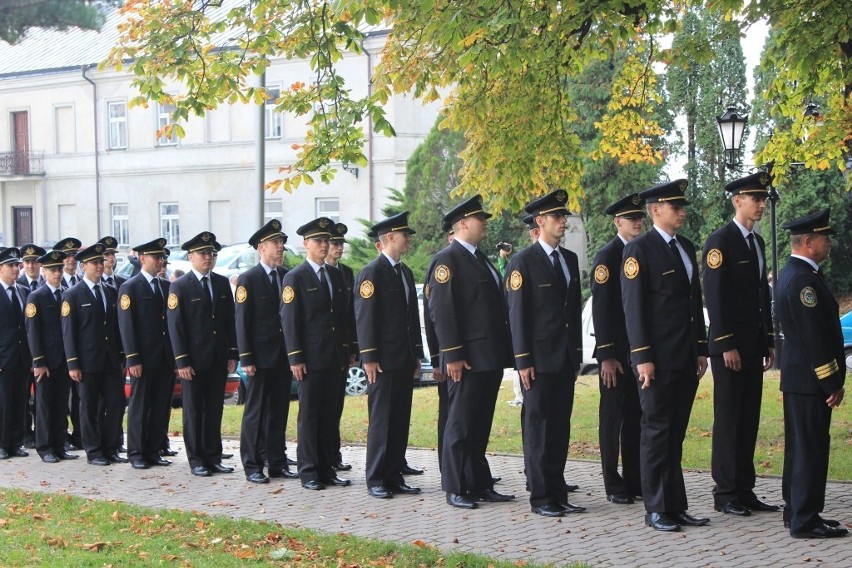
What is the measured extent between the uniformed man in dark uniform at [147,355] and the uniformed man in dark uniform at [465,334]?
375cm

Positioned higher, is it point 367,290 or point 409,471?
point 367,290

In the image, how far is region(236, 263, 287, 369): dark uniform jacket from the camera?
35.1ft

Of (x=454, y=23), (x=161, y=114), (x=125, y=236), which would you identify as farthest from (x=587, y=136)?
(x=454, y=23)

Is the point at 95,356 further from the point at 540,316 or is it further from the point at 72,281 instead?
the point at 540,316

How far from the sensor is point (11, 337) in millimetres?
12805

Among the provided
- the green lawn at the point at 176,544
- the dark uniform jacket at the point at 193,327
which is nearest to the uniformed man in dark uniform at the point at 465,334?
the green lawn at the point at 176,544

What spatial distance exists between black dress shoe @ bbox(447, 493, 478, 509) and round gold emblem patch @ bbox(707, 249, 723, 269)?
2533 mm

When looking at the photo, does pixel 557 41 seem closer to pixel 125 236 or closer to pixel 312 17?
pixel 312 17

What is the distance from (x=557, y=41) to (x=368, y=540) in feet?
19.7

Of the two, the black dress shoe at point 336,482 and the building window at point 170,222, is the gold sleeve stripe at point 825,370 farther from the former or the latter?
the building window at point 170,222

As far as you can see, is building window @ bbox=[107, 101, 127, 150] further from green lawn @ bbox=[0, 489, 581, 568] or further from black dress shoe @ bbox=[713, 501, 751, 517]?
black dress shoe @ bbox=[713, 501, 751, 517]

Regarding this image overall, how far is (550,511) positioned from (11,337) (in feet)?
22.6

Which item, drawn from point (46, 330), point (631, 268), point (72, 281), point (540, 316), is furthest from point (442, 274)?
point (72, 281)

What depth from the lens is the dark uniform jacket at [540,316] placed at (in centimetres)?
880
